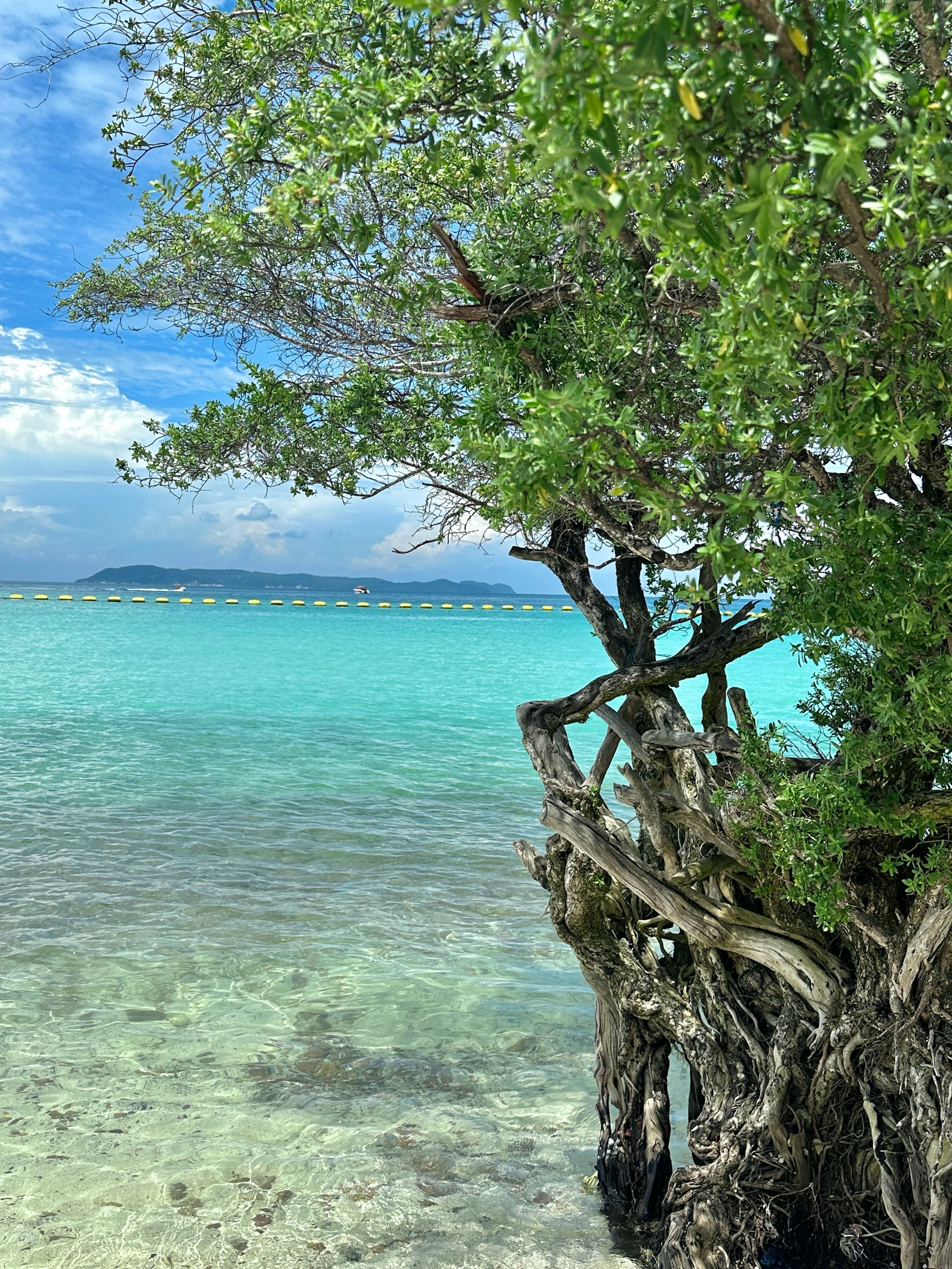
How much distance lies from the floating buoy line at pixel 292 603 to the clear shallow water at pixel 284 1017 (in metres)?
105

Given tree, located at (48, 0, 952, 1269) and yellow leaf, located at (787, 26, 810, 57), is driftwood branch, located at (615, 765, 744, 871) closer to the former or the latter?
tree, located at (48, 0, 952, 1269)

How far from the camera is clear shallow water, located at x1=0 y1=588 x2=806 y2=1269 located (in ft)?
17.7

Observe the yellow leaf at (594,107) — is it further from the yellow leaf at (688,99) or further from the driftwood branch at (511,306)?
the driftwood branch at (511,306)

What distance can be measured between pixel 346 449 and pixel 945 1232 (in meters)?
4.57

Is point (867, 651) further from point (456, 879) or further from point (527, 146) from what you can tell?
point (456, 879)

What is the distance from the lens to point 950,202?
215cm

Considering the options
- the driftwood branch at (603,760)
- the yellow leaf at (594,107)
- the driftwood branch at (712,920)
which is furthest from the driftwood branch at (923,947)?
the yellow leaf at (594,107)

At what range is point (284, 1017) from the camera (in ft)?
26.3

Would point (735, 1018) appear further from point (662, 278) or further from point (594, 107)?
point (594, 107)

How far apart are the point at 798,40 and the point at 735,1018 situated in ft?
14.0

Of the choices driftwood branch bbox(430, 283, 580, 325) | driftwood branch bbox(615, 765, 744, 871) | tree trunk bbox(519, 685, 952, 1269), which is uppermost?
driftwood branch bbox(430, 283, 580, 325)

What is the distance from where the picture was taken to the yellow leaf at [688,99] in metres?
1.75

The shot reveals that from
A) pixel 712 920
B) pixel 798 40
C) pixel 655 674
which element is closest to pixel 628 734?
pixel 655 674

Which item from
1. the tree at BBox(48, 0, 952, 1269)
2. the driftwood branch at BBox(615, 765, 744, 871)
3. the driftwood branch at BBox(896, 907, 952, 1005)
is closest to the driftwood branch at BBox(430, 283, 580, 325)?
the tree at BBox(48, 0, 952, 1269)
